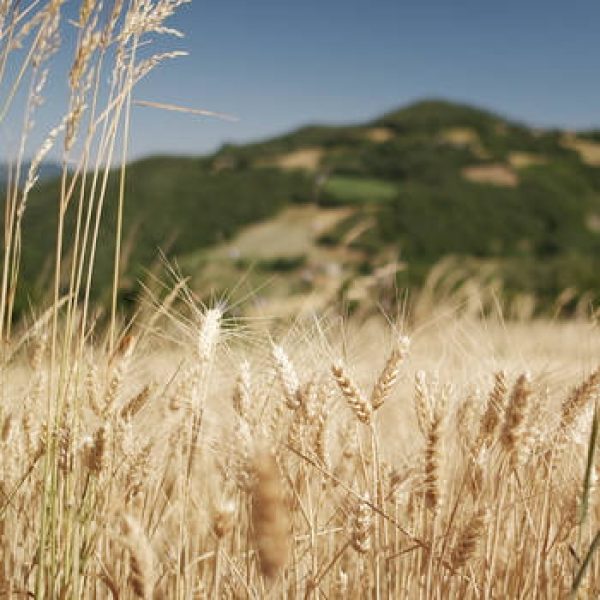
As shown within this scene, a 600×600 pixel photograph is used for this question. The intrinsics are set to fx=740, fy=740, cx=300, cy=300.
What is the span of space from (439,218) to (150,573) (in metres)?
23.2

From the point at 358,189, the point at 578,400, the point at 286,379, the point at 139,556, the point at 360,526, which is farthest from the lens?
the point at 358,189

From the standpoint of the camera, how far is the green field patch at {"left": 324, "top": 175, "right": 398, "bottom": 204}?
76.9 feet

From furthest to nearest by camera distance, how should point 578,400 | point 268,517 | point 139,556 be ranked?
1. point 578,400
2. point 139,556
3. point 268,517

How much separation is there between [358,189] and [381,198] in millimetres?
1078

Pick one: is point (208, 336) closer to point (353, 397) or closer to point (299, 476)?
point (353, 397)

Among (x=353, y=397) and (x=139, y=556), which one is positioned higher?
(x=353, y=397)

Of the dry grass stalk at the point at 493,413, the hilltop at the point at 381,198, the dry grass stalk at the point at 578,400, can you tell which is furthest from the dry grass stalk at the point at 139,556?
the hilltop at the point at 381,198

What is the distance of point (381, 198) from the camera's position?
24203mm

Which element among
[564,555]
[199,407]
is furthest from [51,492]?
[564,555]

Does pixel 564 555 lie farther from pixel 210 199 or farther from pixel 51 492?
pixel 210 199

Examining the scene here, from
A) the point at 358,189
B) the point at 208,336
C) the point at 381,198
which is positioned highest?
the point at 358,189

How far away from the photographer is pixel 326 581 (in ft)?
4.61

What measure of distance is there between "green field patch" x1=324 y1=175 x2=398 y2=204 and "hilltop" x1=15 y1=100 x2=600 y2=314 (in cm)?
7

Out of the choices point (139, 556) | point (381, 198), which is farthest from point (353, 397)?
point (381, 198)
